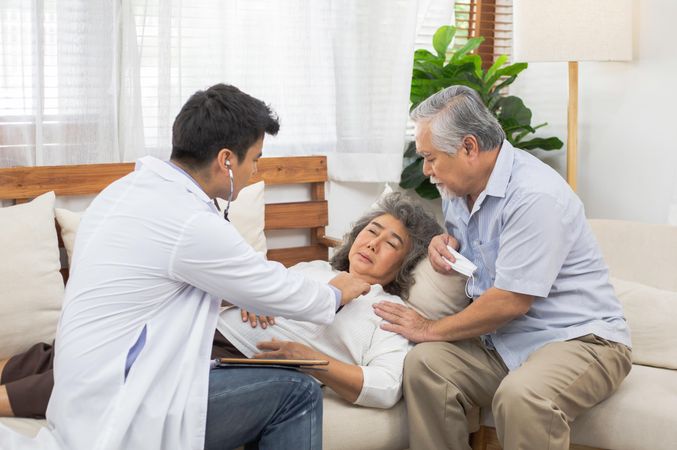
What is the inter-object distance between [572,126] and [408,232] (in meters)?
1.20

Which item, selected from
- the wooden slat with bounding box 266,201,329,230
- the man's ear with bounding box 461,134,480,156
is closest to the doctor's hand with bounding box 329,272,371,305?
the man's ear with bounding box 461,134,480,156

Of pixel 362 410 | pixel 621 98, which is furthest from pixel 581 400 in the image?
pixel 621 98

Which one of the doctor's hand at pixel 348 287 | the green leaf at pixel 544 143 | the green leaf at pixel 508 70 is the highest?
the green leaf at pixel 508 70

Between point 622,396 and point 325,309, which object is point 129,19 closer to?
point 325,309

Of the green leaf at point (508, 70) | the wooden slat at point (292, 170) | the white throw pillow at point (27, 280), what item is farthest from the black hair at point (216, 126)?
the green leaf at point (508, 70)

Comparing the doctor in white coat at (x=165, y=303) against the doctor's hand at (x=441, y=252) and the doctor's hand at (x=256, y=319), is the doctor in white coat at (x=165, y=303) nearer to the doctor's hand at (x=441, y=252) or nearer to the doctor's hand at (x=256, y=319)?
the doctor's hand at (x=256, y=319)

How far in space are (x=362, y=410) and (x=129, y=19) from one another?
1602mm

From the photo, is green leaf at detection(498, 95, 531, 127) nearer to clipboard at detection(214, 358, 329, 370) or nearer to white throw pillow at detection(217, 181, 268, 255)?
white throw pillow at detection(217, 181, 268, 255)

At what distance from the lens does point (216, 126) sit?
1.78 meters

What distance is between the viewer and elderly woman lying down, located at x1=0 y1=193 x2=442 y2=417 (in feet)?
6.82

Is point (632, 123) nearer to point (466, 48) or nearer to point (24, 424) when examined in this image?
point (466, 48)

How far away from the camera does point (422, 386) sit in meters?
2.15

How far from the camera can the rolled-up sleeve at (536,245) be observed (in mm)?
2100

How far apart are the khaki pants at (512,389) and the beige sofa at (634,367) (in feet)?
0.21
